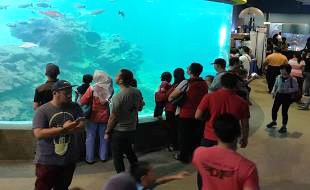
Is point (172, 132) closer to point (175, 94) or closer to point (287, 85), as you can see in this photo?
point (175, 94)

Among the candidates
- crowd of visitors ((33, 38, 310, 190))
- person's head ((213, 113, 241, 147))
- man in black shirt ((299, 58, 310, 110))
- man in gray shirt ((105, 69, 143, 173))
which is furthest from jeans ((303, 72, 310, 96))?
person's head ((213, 113, 241, 147))

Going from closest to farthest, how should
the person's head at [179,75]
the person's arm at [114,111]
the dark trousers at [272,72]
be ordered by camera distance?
1. the person's arm at [114,111]
2. the person's head at [179,75]
3. the dark trousers at [272,72]

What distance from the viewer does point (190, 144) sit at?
6566 mm

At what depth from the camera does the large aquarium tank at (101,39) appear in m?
8.27

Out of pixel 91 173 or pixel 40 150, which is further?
pixel 91 173

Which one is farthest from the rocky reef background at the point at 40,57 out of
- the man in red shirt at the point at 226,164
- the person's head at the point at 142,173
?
the man in red shirt at the point at 226,164

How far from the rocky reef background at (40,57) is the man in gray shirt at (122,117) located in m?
3.27

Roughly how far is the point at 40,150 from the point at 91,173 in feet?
7.44

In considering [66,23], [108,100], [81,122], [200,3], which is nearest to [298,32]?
[200,3]

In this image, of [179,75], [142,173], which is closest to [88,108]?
[179,75]

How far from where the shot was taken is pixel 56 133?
11.8ft

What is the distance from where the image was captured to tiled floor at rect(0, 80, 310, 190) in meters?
5.61

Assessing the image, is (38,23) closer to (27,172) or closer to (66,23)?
(66,23)

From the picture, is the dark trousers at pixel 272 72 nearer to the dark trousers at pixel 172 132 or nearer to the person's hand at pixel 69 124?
the dark trousers at pixel 172 132
